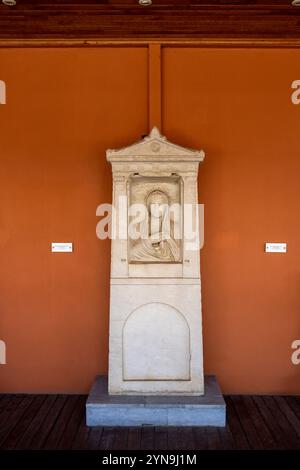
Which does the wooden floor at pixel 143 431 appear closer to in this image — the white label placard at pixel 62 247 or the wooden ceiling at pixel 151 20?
the white label placard at pixel 62 247

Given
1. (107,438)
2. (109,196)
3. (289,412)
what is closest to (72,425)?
(107,438)

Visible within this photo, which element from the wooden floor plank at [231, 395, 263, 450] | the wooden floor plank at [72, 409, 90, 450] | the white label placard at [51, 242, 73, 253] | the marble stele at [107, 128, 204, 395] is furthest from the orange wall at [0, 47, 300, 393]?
the wooden floor plank at [72, 409, 90, 450]

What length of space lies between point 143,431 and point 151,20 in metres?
3.11

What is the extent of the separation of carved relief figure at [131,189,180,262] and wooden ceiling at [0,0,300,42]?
1351mm

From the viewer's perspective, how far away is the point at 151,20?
322cm

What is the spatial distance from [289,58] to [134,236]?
2.07 meters

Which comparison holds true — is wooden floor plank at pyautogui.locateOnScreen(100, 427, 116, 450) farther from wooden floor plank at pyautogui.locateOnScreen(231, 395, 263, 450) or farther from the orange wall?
wooden floor plank at pyautogui.locateOnScreen(231, 395, 263, 450)

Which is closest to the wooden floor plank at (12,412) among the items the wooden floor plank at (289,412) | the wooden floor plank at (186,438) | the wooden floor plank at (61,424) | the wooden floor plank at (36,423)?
the wooden floor plank at (36,423)

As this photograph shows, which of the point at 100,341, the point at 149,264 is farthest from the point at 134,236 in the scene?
the point at 100,341

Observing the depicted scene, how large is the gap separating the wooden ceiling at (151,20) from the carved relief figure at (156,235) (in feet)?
4.43

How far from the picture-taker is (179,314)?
10.3 ft

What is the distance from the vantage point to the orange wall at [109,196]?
11.7 ft
